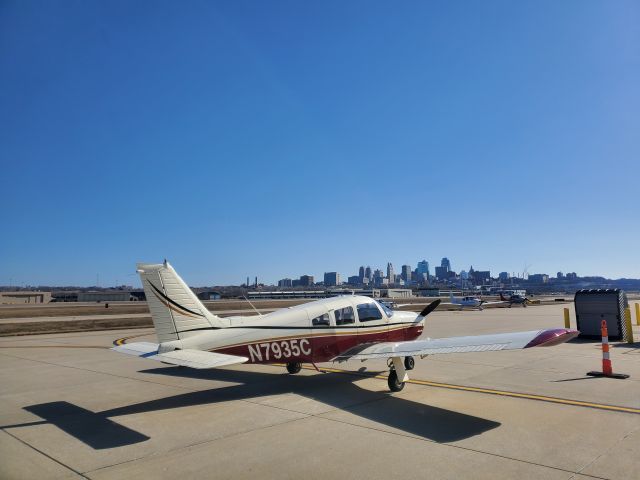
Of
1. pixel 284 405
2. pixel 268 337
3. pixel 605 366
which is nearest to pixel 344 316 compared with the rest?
pixel 268 337

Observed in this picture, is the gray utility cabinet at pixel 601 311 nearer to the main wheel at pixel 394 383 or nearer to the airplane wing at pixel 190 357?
the main wheel at pixel 394 383

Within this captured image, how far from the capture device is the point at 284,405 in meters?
9.28

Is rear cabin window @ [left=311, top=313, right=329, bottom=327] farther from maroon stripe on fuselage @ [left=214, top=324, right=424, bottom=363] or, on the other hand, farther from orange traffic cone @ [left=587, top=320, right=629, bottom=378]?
orange traffic cone @ [left=587, top=320, right=629, bottom=378]

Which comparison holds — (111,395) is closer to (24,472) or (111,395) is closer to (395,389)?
(24,472)

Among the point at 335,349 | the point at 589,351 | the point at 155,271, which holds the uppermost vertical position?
the point at 155,271

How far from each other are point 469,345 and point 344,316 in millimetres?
3446

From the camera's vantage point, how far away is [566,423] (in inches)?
300

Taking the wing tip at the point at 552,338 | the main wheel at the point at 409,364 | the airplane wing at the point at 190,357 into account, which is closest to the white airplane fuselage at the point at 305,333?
the airplane wing at the point at 190,357

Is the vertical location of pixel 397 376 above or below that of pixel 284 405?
above

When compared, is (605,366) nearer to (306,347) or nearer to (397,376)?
(397,376)

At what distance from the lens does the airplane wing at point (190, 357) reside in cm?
851

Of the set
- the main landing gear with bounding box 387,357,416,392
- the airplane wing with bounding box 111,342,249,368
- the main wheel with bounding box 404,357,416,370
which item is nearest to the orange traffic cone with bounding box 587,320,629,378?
the main wheel with bounding box 404,357,416,370

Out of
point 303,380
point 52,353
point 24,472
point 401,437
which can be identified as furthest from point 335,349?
point 52,353

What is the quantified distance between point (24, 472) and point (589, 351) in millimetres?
17885
